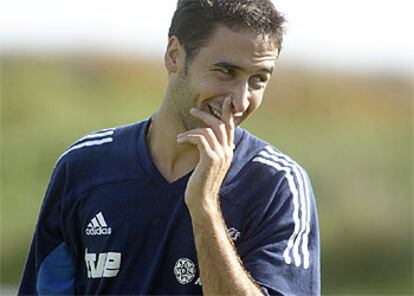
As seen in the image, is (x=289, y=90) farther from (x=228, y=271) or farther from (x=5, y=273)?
(x=228, y=271)

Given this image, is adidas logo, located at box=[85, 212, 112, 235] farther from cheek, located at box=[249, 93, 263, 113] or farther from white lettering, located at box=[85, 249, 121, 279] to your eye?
cheek, located at box=[249, 93, 263, 113]

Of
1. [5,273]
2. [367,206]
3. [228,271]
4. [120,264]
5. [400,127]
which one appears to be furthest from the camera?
[400,127]

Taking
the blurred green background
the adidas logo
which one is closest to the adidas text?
the adidas logo

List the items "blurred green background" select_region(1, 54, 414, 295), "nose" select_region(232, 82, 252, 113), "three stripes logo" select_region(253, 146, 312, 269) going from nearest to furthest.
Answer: "nose" select_region(232, 82, 252, 113)
"three stripes logo" select_region(253, 146, 312, 269)
"blurred green background" select_region(1, 54, 414, 295)

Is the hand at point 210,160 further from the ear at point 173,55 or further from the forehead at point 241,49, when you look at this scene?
the ear at point 173,55

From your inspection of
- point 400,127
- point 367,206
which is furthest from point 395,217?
point 400,127

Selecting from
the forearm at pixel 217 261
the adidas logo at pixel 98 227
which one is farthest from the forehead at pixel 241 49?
the adidas logo at pixel 98 227

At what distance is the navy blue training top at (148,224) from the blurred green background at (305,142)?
10787 mm

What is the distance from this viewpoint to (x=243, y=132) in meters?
6.11

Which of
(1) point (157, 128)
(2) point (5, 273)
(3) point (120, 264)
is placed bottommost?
(2) point (5, 273)

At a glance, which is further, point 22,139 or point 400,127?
point 400,127

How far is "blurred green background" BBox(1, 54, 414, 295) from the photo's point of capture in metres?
18.7

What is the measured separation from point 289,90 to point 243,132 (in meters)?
16.6

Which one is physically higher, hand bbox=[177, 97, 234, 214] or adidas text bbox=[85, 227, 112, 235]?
hand bbox=[177, 97, 234, 214]
